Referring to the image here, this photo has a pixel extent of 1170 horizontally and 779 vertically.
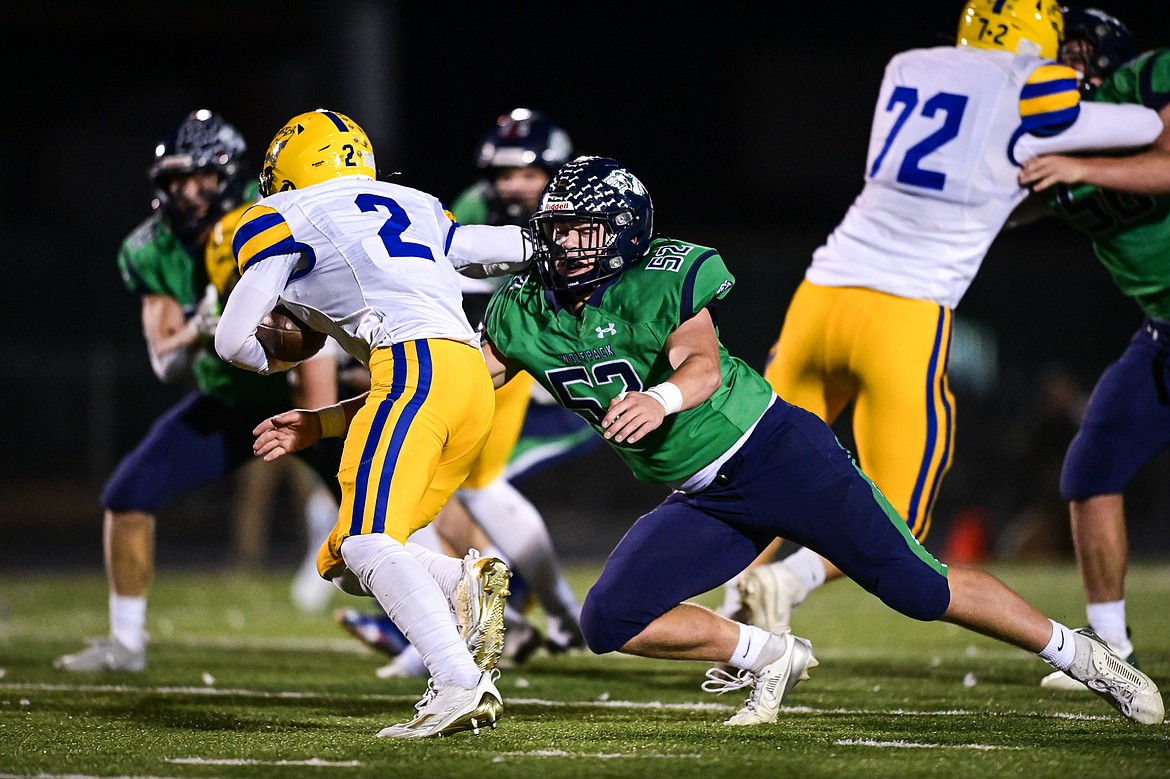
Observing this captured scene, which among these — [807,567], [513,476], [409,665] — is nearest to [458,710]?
[807,567]

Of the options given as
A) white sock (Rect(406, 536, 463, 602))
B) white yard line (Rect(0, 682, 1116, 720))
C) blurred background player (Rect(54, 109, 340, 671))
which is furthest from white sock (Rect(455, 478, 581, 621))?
white sock (Rect(406, 536, 463, 602))

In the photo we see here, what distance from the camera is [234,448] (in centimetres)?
554

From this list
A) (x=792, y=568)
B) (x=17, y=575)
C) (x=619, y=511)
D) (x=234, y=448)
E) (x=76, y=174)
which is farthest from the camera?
(x=76, y=174)

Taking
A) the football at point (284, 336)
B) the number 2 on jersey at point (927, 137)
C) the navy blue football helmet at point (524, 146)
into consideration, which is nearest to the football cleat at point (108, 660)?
the football at point (284, 336)

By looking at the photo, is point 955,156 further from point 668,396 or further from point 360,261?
point 360,261

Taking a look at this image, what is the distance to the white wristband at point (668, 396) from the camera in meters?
3.46

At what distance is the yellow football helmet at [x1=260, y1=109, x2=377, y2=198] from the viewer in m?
4.18

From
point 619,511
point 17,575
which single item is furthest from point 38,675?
point 619,511

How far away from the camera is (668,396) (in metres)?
3.48

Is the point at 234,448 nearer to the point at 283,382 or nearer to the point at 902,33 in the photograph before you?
the point at 283,382

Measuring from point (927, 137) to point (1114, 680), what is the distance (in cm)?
170

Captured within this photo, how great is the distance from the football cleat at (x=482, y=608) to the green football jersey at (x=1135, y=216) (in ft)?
7.33

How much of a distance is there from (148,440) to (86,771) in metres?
2.34

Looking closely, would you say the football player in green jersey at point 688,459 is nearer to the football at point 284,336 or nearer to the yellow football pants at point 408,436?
the yellow football pants at point 408,436
